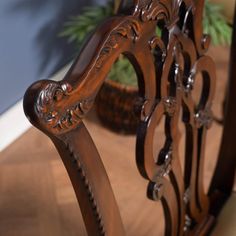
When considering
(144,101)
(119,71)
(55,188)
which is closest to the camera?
(144,101)

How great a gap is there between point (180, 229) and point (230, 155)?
10.0 inches

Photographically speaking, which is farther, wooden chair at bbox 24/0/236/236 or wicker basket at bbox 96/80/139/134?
wicker basket at bbox 96/80/139/134

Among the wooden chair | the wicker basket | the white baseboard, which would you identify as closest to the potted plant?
the wicker basket

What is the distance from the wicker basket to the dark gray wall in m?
0.23

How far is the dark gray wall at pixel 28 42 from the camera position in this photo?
1.44 m

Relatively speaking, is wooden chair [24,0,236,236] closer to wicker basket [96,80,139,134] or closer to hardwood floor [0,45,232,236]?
hardwood floor [0,45,232,236]

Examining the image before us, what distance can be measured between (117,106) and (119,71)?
11cm

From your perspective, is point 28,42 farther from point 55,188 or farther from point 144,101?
point 144,101

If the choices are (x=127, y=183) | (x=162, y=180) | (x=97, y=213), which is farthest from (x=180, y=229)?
(x=127, y=183)

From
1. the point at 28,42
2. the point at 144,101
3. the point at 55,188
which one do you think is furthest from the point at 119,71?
the point at 144,101

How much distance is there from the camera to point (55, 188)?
140 centimetres

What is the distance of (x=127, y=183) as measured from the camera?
143cm

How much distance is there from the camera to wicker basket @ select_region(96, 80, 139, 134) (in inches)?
58.9

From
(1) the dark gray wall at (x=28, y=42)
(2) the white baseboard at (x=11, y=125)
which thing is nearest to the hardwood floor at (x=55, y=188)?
(2) the white baseboard at (x=11, y=125)
